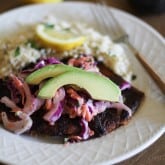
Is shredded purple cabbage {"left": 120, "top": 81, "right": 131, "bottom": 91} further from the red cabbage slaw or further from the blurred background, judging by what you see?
the blurred background

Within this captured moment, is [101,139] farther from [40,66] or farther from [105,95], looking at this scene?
[40,66]

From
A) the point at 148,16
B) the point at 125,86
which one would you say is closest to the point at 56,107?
the point at 125,86

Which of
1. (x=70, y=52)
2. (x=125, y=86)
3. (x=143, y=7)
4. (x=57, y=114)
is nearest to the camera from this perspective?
(x=57, y=114)

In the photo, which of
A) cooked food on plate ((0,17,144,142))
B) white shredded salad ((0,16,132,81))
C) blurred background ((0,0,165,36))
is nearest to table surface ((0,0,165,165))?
blurred background ((0,0,165,36))

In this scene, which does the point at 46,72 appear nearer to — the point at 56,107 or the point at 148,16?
the point at 56,107

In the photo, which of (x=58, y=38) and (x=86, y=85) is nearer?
(x=86, y=85)

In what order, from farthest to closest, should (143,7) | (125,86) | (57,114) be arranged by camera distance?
(143,7) → (125,86) → (57,114)
